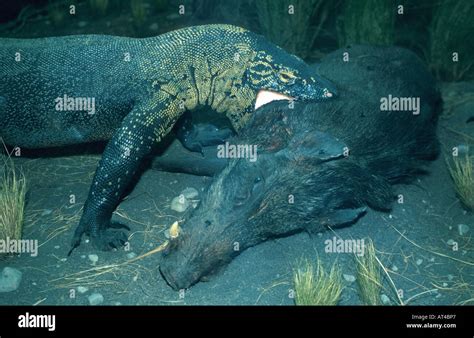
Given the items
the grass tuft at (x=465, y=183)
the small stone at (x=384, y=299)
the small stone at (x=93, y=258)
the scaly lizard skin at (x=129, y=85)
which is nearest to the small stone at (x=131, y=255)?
the small stone at (x=93, y=258)

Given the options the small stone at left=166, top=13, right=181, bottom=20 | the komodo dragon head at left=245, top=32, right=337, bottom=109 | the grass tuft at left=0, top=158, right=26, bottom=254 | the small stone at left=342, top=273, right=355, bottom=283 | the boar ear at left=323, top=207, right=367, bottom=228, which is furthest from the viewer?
the small stone at left=166, top=13, right=181, bottom=20

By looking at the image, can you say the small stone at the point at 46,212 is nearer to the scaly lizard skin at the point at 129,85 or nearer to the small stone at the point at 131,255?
the scaly lizard skin at the point at 129,85

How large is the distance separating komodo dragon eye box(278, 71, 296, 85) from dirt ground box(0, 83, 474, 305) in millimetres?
1455

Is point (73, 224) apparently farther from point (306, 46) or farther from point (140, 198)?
point (306, 46)

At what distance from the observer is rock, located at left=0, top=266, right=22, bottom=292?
13.7 feet

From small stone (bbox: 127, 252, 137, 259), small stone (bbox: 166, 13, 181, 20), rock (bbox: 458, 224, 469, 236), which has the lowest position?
small stone (bbox: 127, 252, 137, 259)

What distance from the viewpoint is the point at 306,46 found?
27.9 feet

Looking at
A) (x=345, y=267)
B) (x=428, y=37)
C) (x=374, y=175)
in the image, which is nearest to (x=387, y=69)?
(x=374, y=175)

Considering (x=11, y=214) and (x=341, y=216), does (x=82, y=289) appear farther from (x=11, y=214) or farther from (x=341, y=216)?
(x=341, y=216)

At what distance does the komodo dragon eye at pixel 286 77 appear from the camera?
16.9 feet

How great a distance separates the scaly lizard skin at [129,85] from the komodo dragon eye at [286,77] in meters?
0.01

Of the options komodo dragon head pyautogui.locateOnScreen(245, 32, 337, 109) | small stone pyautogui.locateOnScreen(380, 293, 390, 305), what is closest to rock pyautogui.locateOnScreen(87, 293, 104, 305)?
small stone pyautogui.locateOnScreen(380, 293, 390, 305)

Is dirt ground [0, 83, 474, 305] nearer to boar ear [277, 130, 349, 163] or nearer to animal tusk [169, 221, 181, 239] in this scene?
animal tusk [169, 221, 181, 239]

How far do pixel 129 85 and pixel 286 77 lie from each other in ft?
5.76
